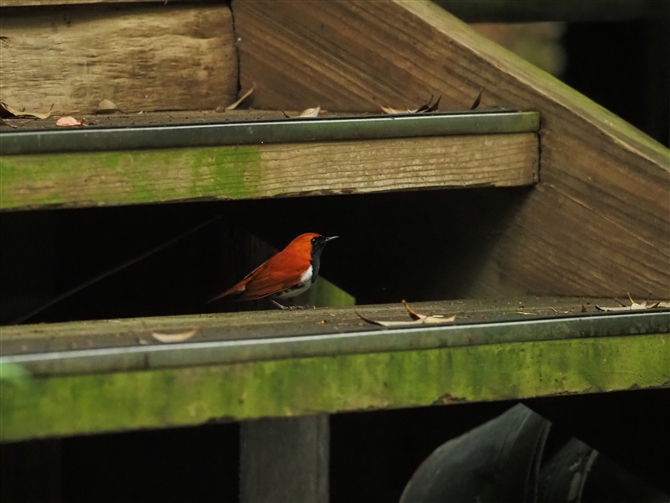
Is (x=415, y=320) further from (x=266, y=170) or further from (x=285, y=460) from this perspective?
(x=285, y=460)

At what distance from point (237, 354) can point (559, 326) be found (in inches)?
21.5

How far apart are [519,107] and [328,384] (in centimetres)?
99

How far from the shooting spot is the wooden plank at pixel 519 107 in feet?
6.72

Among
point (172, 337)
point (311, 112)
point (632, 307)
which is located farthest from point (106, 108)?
point (632, 307)

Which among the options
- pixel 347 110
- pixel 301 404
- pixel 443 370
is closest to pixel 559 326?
pixel 443 370

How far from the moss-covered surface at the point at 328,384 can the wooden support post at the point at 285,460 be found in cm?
162

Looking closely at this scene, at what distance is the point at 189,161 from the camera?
1.83m

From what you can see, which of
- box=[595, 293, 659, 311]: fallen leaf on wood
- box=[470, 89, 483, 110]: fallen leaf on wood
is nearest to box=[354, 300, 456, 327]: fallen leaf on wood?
box=[595, 293, 659, 311]: fallen leaf on wood

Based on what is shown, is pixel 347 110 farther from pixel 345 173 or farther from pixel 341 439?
pixel 341 439

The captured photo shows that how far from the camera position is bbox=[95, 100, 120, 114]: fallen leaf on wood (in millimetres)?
2477

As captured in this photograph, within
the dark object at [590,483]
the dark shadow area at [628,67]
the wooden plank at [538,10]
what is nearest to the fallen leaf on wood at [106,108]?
the wooden plank at [538,10]

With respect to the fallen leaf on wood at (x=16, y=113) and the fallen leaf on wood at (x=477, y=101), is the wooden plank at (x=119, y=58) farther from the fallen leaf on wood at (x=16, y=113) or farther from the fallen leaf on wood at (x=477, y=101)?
the fallen leaf on wood at (x=477, y=101)

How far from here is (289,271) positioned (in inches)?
118

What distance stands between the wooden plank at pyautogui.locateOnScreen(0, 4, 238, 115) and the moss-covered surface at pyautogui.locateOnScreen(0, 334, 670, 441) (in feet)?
4.24
